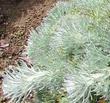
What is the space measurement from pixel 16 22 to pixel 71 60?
2.53 metres

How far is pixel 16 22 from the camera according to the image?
5316mm

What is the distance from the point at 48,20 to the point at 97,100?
3.36 ft

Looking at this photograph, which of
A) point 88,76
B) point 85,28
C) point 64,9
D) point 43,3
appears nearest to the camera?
point 88,76

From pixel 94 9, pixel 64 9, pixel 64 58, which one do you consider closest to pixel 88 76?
pixel 64 58

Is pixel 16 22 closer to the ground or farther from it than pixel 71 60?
closer to the ground

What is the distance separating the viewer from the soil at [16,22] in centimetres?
481

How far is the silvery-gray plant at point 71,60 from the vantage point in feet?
8.43

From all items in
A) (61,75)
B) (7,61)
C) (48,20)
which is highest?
(48,20)

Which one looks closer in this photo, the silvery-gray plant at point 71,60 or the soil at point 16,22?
the silvery-gray plant at point 71,60

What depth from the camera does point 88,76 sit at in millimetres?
2561

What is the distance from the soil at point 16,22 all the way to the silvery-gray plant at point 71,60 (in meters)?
1.47

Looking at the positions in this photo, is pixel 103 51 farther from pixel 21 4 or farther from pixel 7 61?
pixel 21 4

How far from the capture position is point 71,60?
9.47 feet

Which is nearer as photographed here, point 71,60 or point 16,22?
point 71,60
